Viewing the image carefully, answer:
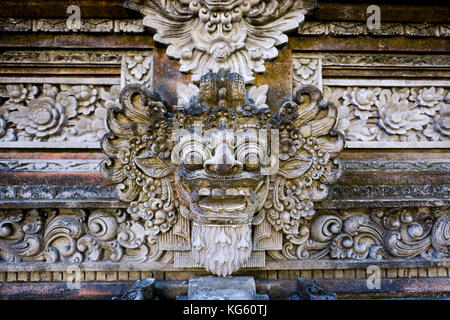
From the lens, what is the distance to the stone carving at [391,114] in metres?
2.74

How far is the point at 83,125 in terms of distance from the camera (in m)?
2.73

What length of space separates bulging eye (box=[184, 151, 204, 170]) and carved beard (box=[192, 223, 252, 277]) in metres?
0.44

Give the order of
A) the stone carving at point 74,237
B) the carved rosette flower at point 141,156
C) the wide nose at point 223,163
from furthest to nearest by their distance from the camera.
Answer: the stone carving at point 74,237, the carved rosette flower at point 141,156, the wide nose at point 223,163

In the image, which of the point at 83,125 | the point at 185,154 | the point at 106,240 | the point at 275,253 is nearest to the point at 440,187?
the point at 275,253

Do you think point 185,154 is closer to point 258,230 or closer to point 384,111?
point 258,230

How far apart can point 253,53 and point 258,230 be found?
1.47m

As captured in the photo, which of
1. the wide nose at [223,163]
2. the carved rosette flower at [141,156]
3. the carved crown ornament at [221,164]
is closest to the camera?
the wide nose at [223,163]

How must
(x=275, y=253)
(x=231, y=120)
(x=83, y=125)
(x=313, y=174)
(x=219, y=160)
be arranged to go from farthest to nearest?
(x=83, y=125), (x=275, y=253), (x=313, y=174), (x=231, y=120), (x=219, y=160)

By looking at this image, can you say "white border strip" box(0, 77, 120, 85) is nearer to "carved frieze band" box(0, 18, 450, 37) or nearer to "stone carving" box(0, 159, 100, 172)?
"carved frieze band" box(0, 18, 450, 37)

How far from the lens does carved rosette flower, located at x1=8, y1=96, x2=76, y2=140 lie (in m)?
2.69

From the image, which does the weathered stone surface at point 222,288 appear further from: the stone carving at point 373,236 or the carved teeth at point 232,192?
the carved teeth at point 232,192

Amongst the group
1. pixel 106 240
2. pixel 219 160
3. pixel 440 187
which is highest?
pixel 219 160

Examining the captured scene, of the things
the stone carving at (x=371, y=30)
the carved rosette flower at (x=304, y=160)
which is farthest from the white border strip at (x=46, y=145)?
the stone carving at (x=371, y=30)

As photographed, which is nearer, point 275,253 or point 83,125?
point 275,253
